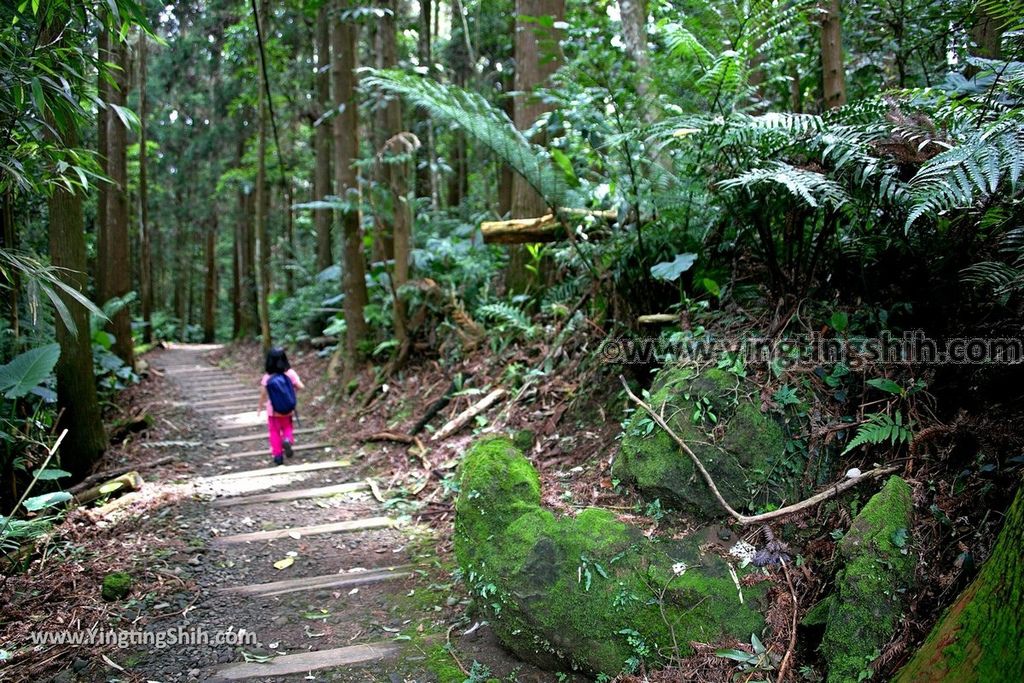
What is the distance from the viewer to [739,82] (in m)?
4.01

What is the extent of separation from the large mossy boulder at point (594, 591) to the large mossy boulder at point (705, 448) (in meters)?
A: 0.31

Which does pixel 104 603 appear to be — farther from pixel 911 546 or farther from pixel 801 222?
pixel 801 222

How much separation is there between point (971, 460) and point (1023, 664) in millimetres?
1219

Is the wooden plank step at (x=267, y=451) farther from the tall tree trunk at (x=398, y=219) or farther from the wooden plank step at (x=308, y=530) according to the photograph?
the wooden plank step at (x=308, y=530)

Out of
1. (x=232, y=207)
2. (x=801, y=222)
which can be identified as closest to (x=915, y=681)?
(x=801, y=222)

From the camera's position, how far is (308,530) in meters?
4.96

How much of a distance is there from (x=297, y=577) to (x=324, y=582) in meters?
0.24

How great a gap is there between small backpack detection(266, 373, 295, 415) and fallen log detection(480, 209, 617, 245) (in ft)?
8.95

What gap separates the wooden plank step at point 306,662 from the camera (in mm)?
3166

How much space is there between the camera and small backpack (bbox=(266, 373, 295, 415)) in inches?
264

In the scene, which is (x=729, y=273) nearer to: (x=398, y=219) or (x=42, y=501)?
(x=42, y=501)

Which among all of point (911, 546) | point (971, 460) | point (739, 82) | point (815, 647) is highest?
point (739, 82)

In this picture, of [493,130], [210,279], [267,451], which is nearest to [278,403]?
[267,451]

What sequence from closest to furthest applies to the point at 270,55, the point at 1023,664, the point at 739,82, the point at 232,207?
the point at 1023,664, the point at 739,82, the point at 270,55, the point at 232,207
